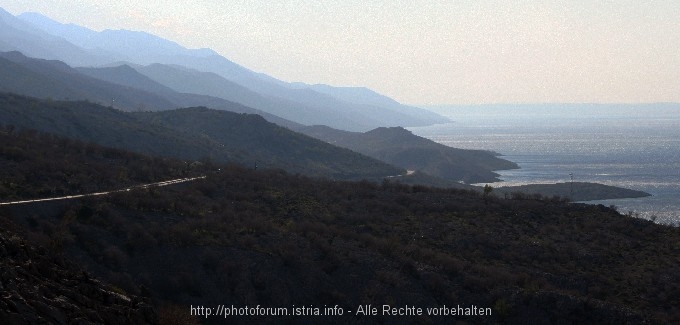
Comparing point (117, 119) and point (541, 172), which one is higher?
point (117, 119)

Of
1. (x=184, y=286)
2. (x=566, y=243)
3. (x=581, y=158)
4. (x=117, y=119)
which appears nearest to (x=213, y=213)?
(x=184, y=286)

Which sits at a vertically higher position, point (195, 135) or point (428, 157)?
point (195, 135)

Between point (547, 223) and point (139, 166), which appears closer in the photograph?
Answer: point (547, 223)

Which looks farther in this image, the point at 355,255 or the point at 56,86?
the point at 56,86

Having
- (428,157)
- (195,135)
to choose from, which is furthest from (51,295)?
(428,157)

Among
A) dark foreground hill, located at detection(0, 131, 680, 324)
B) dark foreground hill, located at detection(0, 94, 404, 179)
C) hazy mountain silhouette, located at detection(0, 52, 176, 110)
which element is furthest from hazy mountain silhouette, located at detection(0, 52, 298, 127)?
dark foreground hill, located at detection(0, 131, 680, 324)

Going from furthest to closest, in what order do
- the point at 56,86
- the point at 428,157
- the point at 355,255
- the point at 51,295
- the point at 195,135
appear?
the point at 56,86 → the point at 428,157 → the point at 195,135 → the point at 355,255 → the point at 51,295

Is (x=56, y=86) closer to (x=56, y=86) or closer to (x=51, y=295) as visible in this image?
(x=56, y=86)

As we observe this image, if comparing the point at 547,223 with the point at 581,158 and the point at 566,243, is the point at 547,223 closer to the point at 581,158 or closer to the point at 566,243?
the point at 566,243
